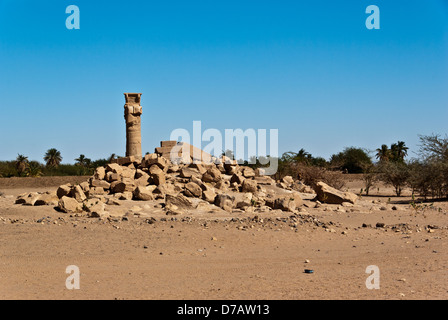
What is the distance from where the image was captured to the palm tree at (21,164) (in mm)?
40159

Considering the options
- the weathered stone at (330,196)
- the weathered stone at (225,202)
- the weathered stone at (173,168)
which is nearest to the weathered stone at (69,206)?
the weathered stone at (225,202)

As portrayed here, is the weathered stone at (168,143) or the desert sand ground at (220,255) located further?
the weathered stone at (168,143)

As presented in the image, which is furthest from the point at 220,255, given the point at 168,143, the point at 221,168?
the point at 168,143

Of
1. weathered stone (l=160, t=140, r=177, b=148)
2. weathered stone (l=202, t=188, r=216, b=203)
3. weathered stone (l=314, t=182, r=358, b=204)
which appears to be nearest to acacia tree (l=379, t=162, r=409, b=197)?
weathered stone (l=314, t=182, r=358, b=204)

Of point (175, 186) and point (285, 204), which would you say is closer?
point (285, 204)

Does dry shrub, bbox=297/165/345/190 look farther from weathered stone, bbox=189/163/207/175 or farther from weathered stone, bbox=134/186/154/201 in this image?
weathered stone, bbox=134/186/154/201

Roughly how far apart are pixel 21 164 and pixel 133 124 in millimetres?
24782

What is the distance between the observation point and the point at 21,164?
41031 millimetres

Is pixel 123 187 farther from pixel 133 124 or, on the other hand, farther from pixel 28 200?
pixel 133 124

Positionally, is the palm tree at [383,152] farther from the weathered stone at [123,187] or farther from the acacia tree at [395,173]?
the weathered stone at [123,187]

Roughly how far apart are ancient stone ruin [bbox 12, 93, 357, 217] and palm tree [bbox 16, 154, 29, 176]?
23.5 meters

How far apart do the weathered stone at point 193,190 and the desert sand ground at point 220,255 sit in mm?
1843

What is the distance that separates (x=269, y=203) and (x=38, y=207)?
6717mm
